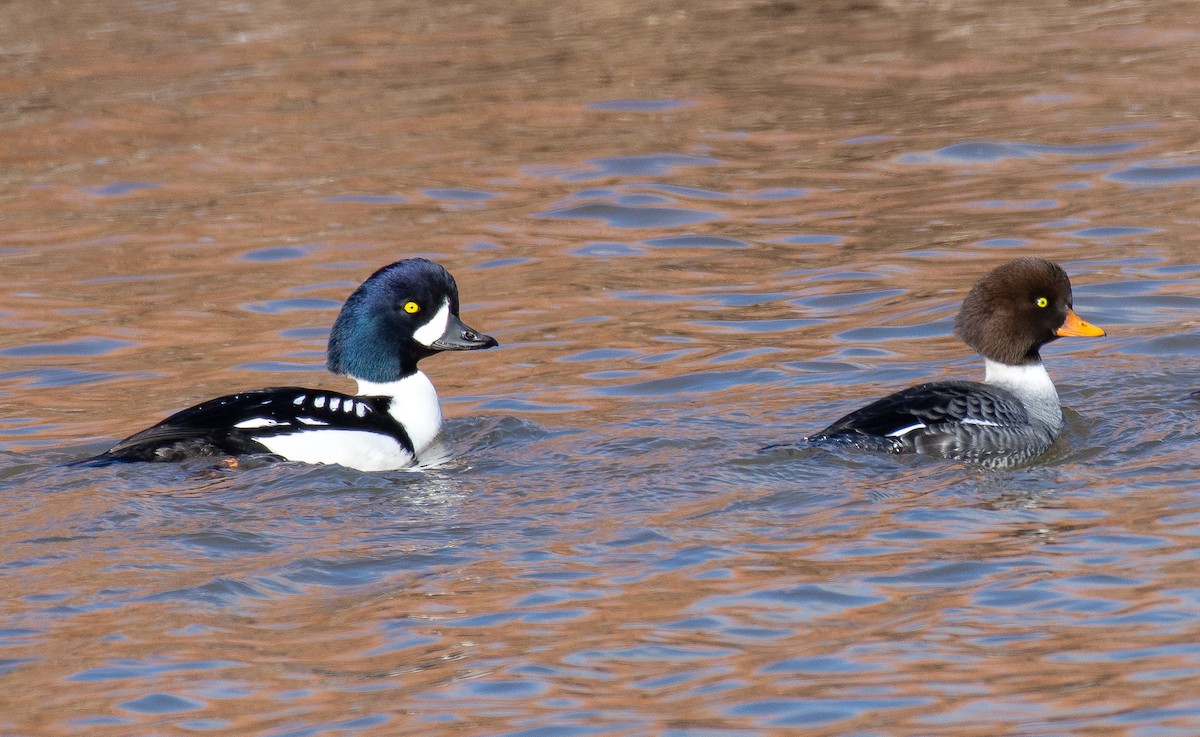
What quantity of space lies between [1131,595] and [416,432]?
409cm

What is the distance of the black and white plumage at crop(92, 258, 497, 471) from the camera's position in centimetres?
845

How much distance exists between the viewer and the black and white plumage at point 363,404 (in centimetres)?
845

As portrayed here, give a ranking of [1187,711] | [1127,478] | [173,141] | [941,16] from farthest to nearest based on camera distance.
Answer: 1. [941,16]
2. [173,141]
3. [1127,478]
4. [1187,711]

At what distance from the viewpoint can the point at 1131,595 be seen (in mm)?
6293

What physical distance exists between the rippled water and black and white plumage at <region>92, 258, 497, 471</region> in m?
0.19

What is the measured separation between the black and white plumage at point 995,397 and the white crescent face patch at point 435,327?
212 cm

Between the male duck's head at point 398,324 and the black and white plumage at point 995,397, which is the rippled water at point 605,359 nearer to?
the black and white plumage at point 995,397

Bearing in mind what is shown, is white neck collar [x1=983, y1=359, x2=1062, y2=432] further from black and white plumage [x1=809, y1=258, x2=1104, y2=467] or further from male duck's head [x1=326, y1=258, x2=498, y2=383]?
male duck's head [x1=326, y1=258, x2=498, y2=383]

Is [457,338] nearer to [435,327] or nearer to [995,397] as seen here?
[435,327]

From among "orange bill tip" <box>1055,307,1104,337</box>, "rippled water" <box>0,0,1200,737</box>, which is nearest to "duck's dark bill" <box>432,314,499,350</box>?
"rippled water" <box>0,0,1200,737</box>

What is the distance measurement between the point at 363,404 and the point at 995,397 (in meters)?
3.17

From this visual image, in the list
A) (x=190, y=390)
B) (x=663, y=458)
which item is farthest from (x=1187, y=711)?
(x=190, y=390)

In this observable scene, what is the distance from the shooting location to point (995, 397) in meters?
8.67

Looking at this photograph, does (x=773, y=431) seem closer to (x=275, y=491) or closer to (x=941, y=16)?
(x=275, y=491)
